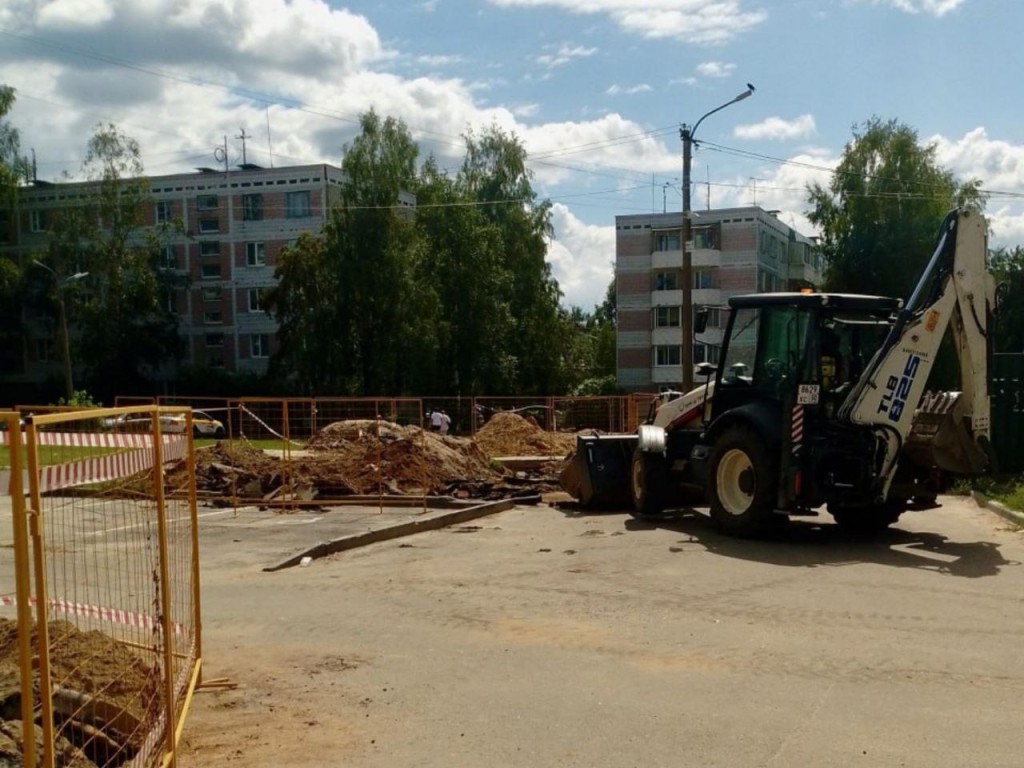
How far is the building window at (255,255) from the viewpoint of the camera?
59.2m

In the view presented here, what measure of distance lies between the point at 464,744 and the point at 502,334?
1907 inches

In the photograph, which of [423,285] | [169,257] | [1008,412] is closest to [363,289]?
[423,285]

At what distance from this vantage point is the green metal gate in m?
16.3

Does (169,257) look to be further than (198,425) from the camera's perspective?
Yes

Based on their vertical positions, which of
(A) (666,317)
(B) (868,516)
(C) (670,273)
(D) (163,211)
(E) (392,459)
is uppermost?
(D) (163,211)

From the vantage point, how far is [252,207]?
59.0 meters

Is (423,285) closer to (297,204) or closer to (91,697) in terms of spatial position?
(297,204)

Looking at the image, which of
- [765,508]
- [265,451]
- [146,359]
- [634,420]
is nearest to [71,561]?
[765,508]

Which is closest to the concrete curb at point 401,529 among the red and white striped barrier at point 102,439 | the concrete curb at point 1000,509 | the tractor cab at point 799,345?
the tractor cab at point 799,345

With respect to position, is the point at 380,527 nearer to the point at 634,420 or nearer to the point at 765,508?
the point at 765,508

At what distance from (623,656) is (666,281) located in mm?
60854

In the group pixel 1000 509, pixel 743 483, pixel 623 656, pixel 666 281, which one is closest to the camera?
pixel 623 656

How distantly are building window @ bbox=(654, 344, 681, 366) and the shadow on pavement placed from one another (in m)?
52.9

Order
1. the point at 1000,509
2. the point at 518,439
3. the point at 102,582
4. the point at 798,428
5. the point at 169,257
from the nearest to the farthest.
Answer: the point at 102,582, the point at 798,428, the point at 1000,509, the point at 518,439, the point at 169,257
